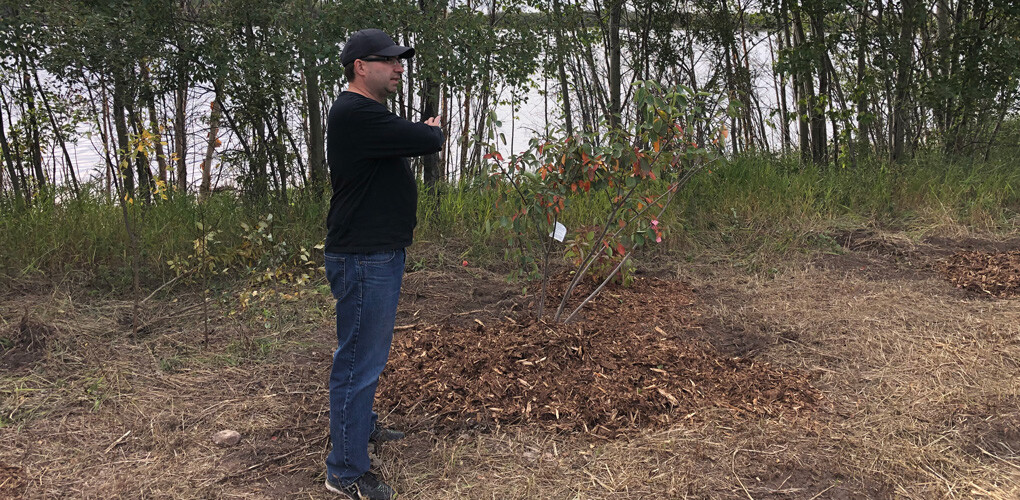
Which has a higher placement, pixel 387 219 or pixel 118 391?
pixel 387 219

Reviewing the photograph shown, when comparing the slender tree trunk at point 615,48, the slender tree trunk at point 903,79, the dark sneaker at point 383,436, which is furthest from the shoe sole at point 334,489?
the slender tree trunk at point 903,79

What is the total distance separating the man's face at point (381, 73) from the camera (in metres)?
2.42

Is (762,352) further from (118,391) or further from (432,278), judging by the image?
(118,391)

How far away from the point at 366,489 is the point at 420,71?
12.3ft

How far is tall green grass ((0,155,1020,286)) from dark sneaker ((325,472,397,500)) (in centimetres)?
277

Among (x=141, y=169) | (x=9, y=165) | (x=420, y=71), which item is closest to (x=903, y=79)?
(x=420, y=71)

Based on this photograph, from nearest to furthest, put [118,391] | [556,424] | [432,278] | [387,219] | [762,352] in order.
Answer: [387,219] → [556,424] → [118,391] → [762,352] → [432,278]

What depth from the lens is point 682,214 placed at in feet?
21.3

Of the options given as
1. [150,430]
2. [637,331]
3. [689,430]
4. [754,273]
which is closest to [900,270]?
[754,273]

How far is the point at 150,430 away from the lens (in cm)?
317

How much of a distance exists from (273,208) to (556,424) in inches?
147

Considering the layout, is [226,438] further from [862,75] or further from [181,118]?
[862,75]

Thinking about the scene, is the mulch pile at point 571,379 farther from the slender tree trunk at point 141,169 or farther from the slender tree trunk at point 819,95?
the slender tree trunk at point 819,95

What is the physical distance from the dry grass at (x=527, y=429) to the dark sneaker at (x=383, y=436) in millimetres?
48
